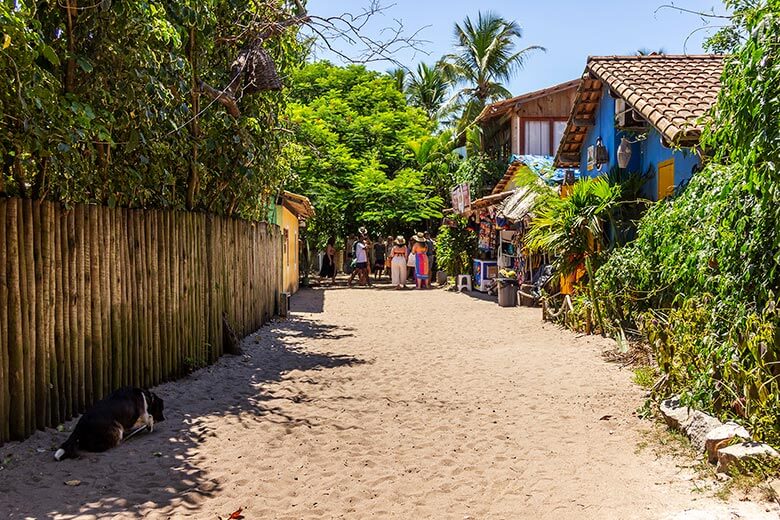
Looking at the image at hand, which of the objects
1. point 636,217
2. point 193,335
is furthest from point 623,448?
point 636,217

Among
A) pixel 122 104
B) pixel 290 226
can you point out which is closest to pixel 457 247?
pixel 290 226

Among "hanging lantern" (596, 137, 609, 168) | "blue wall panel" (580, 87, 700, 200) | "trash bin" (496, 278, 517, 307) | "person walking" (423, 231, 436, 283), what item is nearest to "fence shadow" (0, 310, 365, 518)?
"blue wall panel" (580, 87, 700, 200)

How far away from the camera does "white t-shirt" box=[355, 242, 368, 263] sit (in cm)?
2449

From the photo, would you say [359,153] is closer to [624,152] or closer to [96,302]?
[624,152]

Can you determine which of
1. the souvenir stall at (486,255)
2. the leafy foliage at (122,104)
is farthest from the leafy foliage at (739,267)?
the souvenir stall at (486,255)

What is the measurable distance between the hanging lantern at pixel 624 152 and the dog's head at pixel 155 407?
8.55m

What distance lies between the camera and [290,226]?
74.0 ft

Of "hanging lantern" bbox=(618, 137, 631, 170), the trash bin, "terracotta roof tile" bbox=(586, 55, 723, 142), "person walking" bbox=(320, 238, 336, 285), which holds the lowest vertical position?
the trash bin

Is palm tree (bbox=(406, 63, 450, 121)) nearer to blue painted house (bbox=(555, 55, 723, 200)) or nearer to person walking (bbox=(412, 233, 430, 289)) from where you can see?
person walking (bbox=(412, 233, 430, 289))

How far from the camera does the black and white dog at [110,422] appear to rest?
5.29 metres

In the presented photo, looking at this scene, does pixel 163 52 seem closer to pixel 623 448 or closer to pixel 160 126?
pixel 160 126

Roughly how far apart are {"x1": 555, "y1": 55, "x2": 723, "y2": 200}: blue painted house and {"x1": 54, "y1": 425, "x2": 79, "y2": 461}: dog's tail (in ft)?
24.0

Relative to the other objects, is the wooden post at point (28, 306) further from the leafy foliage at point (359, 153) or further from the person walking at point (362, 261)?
the person walking at point (362, 261)

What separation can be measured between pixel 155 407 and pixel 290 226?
1659 centimetres
